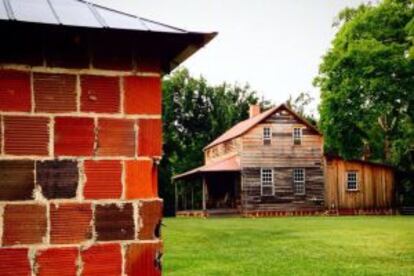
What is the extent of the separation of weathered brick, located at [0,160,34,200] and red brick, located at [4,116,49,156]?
7cm

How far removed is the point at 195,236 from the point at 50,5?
58.1 ft

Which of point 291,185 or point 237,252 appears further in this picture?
point 291,185

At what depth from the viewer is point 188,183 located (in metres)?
53.8

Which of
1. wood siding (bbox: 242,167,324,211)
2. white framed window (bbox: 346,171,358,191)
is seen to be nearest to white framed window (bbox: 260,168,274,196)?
wood siding (bbox: 242,167,324,211)

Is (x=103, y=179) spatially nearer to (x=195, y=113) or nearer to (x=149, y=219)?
(x=149, y=219)

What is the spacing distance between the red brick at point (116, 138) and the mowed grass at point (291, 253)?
331 inches

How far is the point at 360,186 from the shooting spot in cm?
4203

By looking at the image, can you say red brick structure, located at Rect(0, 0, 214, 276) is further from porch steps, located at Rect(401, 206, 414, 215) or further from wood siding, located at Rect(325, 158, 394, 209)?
porch steps, located at Rect(401, 206, 414, 215)

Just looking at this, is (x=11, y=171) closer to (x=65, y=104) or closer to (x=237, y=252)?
(x=65, y=104)

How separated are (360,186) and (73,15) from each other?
40.2m

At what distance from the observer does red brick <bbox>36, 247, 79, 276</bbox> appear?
3.46 metres

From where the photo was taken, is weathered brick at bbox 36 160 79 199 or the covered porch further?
the covered porch

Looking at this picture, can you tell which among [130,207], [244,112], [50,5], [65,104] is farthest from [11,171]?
[244,112]

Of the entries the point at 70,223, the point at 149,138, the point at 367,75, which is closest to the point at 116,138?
the point at 149,138
